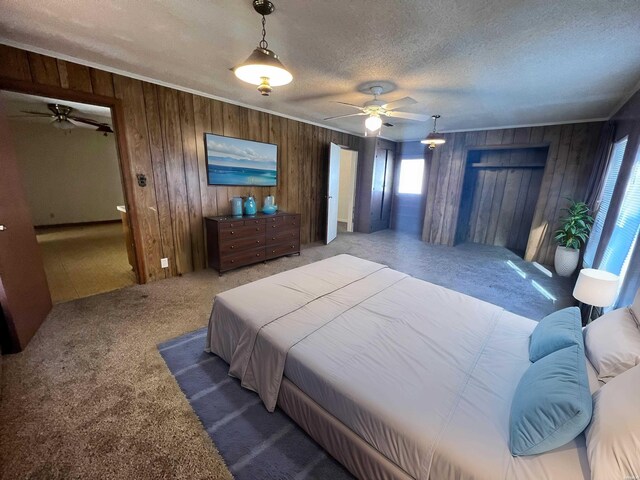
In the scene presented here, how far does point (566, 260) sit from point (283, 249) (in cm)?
438

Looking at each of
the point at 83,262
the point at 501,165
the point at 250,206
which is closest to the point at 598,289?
the point at 250,206

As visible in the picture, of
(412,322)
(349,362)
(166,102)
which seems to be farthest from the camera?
(166,102)

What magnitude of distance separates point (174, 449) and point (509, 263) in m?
5.26

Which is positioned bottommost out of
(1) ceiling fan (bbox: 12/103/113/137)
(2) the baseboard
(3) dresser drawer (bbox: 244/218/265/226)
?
(2) the baseboard

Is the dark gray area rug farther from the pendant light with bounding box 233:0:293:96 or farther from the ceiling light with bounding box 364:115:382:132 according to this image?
the ceiling light with bounding box 364:115:382:132

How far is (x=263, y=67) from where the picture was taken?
1.42 m

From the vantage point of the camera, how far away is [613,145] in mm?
3254

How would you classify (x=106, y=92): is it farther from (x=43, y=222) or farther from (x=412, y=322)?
(x=43, y=222)

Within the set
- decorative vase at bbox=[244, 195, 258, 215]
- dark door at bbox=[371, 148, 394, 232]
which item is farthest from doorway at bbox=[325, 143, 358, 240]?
decorative vase at bbox=[244, 195, 258, 215]

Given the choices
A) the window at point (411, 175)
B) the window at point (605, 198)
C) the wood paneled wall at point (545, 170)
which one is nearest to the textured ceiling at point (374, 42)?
the window at point (605, 198)

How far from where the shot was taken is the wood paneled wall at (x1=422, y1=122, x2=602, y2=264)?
4145 mm

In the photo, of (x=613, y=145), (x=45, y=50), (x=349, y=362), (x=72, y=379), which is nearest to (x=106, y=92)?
(x=45, y=50)

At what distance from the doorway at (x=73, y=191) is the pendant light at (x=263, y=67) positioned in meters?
2.78

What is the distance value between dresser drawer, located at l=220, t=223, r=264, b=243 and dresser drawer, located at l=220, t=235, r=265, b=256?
0.03 metres
